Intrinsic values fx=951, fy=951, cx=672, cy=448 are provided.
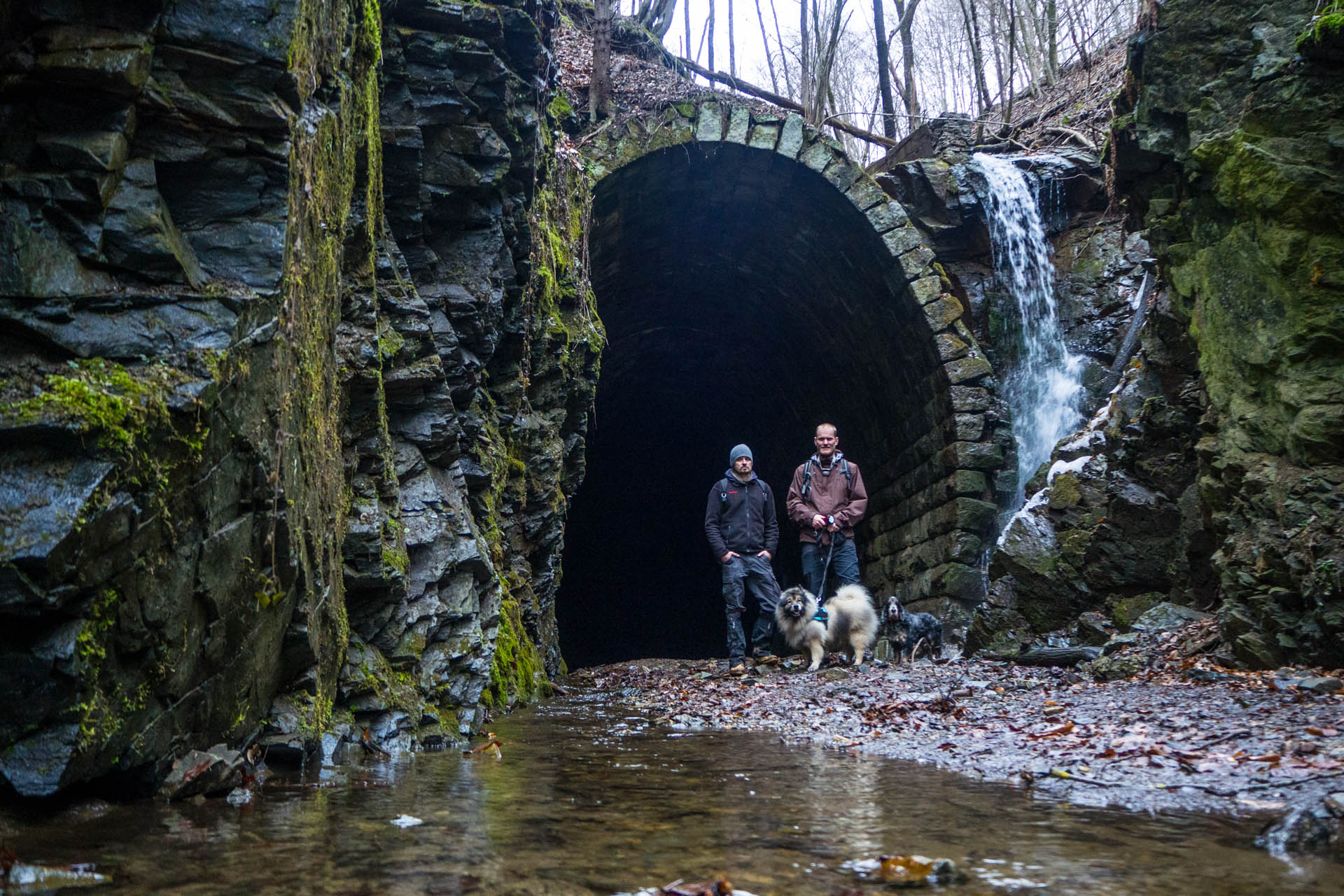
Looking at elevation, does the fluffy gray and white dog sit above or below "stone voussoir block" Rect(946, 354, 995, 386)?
below

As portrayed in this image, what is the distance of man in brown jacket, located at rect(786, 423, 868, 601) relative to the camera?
980 cm

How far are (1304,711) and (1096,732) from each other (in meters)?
0.78

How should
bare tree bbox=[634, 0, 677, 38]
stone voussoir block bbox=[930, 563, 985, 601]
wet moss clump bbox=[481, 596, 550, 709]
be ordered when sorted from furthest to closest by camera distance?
1. bare tree bbox=[634, 0, 677, 38]
2. stone voussoir block bbox=[930, 563, 985, 601]
3. wet moss clump bbox=[481, 596, 550, 709]

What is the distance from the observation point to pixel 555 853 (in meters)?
2.19

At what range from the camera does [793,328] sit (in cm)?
1585

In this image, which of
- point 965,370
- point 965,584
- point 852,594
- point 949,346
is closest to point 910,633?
point 852,594

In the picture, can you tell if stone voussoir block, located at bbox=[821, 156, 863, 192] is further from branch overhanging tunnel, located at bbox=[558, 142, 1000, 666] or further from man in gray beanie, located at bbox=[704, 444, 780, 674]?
man in gray beanie, located at bbox=[704, 444, 780, 674]

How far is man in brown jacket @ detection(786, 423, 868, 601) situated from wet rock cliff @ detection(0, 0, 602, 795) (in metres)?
4.81

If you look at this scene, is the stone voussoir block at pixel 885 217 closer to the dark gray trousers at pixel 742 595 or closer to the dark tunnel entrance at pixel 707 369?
the dark tunnel entrance at pixel 707 369

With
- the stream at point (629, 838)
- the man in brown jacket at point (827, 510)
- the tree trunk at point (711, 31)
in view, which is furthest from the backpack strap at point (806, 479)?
the tree trunk at point (711, 31)

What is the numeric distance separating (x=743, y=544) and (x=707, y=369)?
33.5 ft

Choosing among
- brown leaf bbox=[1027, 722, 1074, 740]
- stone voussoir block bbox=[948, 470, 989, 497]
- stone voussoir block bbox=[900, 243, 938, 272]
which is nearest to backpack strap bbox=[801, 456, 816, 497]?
stone voussoir block bbox=[948, 470, 989, 497]

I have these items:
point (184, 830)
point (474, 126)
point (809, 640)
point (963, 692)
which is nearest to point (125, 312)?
point (184, 830)

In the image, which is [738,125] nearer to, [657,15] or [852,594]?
[657,15]
